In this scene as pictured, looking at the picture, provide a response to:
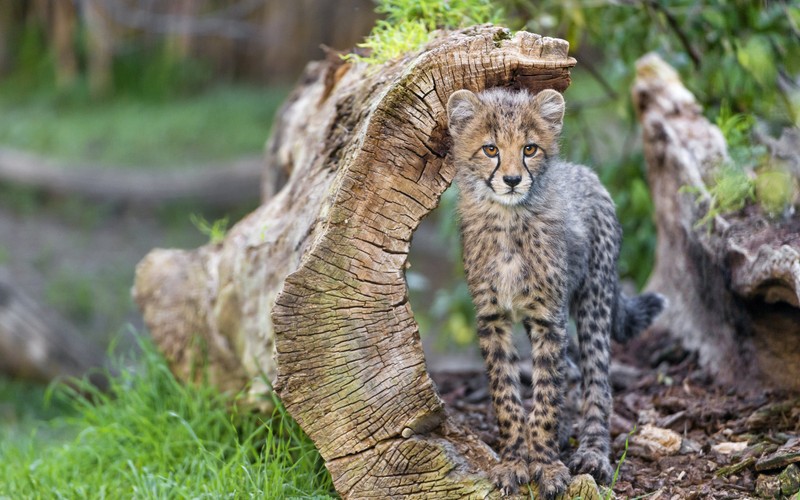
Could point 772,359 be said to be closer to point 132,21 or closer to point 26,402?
point 26,402

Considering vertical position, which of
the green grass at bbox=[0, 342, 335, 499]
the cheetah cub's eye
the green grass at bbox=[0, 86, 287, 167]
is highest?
the cheetah cub's eye

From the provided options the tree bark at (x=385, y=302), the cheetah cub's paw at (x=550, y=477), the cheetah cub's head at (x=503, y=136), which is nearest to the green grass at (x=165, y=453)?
the tree bark at (x=385, y=302)

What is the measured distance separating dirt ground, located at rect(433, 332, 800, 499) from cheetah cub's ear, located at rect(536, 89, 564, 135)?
4.14ft

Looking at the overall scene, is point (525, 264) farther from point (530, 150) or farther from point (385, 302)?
point (385, 302)

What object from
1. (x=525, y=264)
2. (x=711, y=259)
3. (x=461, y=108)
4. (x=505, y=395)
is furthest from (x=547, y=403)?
(x=711, y=259)

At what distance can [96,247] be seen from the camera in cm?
945

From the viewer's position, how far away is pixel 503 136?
3.29 m

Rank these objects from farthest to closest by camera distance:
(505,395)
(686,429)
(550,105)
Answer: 1. (686,429)
2. (505,395)
3. (550,105)

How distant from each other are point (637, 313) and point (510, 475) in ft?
4.76

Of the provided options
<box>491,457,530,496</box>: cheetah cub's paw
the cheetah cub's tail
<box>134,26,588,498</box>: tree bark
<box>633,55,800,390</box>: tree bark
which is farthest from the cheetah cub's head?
the cheetah cub's tail

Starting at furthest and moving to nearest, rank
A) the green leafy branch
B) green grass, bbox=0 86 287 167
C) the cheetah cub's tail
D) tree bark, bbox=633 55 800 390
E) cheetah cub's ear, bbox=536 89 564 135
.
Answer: green grass, bbox=0 86 287 167
the cheetah cub's tail
the green leafy branch
tree bark, bbox=633 55 800 390
cheetah cub's ear, bbox=536 89 564 135

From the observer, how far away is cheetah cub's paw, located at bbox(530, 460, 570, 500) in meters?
3.20

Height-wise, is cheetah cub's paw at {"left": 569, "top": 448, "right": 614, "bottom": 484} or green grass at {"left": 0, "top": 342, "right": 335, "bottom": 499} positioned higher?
cheetah cub's paw at {"left": 569, "top": 448, "right": 614, "bottom": 484}

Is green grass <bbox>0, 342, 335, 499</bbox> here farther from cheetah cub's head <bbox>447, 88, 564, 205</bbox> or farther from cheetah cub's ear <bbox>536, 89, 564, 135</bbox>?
cheetah cub's ear <bbox>536, 89, 564, 135</bbox>
